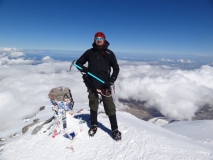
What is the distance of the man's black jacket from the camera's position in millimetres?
5543

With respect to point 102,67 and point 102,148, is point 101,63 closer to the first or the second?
point 102,67

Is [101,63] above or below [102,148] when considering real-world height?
above

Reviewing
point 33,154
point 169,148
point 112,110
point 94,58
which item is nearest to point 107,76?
point 94,58

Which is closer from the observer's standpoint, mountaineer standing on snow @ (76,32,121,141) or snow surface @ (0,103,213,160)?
snow surface @ (0,103,213,160)

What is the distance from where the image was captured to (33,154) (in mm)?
5504

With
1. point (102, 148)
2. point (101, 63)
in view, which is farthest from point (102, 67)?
point (102, 148)

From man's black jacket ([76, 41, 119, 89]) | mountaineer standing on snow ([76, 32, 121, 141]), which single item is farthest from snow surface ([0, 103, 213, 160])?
man's black jacket ([76, 41, 119, 89])

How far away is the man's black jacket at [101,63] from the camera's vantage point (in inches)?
218

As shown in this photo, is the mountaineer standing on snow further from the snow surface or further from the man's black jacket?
the snow surface


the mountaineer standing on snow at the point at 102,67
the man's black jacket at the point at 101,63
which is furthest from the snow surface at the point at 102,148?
the man's black jacket at the point at 101,63

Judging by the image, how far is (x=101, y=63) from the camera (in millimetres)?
5637

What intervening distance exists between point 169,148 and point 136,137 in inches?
47.0

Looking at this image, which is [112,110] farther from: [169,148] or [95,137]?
[169,148]

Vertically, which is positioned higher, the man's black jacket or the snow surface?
the man's black jacket
